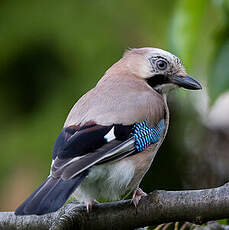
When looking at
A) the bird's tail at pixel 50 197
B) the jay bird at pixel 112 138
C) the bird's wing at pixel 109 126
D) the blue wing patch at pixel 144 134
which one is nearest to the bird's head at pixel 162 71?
the jay bird at pixel 112 138

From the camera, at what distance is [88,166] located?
2932 millimetres

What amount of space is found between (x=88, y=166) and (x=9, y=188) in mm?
3571

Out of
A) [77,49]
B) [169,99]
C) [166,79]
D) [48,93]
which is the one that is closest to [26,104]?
[48,93]

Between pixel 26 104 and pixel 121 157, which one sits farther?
pixel 26 104

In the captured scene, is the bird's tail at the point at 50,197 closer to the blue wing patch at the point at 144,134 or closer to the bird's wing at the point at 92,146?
the bird's wing at the point at 92,146

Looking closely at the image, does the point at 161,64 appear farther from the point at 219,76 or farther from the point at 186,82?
the point at 219,76

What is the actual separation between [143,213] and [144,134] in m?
0.60

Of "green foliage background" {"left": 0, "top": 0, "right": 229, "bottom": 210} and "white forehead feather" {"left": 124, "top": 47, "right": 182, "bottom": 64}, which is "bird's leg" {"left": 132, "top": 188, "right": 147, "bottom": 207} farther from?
"green foliage background" {"left": 0, "top": 0, "right": 229, "bottom": 210}

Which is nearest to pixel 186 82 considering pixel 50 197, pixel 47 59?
pixel 50 197

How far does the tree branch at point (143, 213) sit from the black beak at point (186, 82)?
3.83 feet

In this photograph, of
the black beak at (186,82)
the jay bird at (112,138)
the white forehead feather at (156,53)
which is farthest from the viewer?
the white forehead feather at (156,53)

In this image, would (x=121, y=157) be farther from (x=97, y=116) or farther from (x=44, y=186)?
(x=44, y=186)

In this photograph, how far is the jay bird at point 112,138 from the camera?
2.93 metres

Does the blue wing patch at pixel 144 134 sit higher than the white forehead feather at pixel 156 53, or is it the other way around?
the white forehead feather at pixel 156 53
